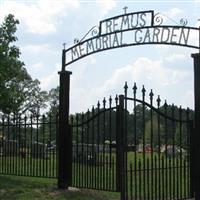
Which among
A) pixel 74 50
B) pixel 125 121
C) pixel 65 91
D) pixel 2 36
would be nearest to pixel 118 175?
pixel 125 121

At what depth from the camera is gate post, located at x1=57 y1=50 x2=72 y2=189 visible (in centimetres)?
1212

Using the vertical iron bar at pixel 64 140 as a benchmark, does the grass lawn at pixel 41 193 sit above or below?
below

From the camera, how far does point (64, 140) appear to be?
12273 mm

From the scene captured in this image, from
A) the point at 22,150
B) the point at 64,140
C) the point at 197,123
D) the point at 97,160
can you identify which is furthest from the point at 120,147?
the point at 22,150

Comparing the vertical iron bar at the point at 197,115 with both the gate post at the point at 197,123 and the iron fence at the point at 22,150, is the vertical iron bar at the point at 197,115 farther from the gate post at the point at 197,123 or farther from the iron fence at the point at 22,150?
the iron fence at the point at 22,150

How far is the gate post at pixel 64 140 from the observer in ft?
39.8

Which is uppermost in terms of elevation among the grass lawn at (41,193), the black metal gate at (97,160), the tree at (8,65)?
the tree at (8,65)

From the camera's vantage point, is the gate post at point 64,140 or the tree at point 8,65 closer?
the gate post at point 64,140

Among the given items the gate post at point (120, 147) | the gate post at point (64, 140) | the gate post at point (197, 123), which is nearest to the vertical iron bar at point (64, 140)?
the gate post at point (64, 140)

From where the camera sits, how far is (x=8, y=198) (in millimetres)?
11352

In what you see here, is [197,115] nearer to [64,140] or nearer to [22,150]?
[64,140]

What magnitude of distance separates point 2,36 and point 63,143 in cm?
519

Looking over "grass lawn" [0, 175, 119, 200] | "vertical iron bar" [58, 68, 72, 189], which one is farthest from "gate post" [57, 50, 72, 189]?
"grass lawn" [0, 175, 119, 200]

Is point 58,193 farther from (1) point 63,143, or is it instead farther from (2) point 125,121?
(2) point 125,121
